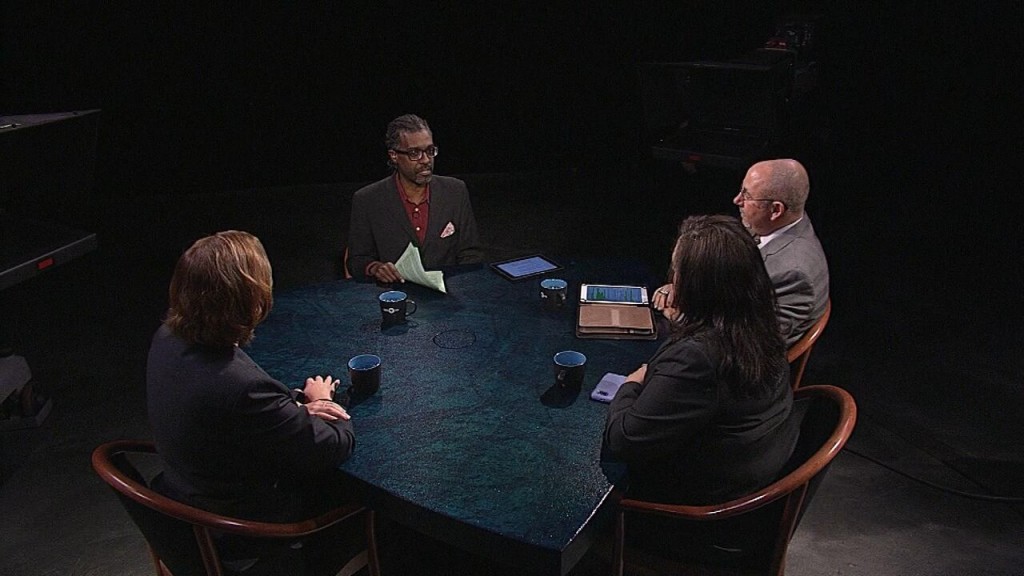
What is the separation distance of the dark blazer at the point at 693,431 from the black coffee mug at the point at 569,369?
206mm

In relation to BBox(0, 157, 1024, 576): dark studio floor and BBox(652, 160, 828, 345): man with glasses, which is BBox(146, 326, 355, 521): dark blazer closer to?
BBox(0, 157, 1024, 576): dark studio floor

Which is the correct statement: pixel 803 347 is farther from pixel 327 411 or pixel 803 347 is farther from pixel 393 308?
pixel 327 411

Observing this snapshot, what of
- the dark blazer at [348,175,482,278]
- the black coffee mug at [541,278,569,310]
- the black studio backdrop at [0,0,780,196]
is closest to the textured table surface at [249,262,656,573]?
the black coffee mug at [541,278,569,310]

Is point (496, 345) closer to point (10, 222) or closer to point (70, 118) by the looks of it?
point (70, 118)

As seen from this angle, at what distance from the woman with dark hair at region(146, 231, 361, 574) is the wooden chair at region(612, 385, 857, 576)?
0.74 meters

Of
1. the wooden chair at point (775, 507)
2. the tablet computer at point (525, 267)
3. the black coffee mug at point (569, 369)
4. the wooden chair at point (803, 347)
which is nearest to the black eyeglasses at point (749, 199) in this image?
the wooden chair at point (803, 347)

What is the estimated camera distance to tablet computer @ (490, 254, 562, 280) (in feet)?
9.37

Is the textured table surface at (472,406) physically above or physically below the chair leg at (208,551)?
above

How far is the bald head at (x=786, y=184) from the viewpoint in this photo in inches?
106

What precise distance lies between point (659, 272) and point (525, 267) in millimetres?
2124

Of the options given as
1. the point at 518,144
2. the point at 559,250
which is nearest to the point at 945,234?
the point at 559,250

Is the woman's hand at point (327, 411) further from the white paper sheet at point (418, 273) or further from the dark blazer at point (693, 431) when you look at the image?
the white paper sheet at point (418, 273)

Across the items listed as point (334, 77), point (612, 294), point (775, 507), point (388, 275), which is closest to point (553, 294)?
point (612, 294)

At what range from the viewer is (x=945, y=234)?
18.1 feet
